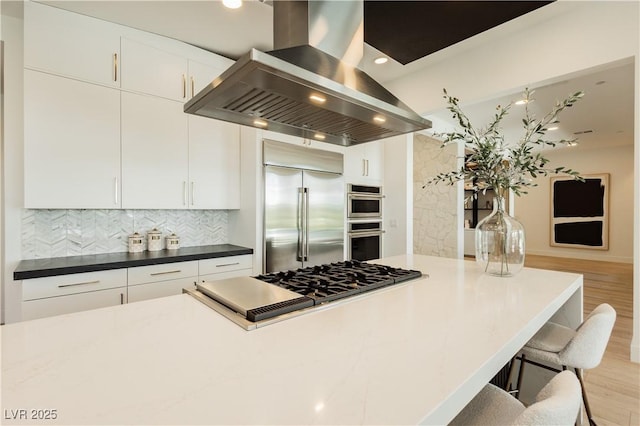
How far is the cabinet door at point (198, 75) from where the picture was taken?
9.33 feet

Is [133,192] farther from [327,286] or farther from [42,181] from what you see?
[327,286]

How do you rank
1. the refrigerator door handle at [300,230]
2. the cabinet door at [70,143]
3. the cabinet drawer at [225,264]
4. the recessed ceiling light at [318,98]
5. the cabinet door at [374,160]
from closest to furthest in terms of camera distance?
the recessed ceiling light at [318,98], the cabinet door at [70,143], the cabinet drawer at [225,264], the refrigerator door handle at [300,230], the cabinet door at [374,160]

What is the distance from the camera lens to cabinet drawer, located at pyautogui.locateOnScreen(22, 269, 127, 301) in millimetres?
1955

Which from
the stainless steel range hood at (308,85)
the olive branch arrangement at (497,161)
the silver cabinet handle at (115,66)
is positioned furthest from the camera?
the silver cabinet handle at (115,66)

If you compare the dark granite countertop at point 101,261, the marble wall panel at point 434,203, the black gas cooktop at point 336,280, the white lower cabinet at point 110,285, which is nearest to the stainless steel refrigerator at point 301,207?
the dark granite countertop at point 101,261

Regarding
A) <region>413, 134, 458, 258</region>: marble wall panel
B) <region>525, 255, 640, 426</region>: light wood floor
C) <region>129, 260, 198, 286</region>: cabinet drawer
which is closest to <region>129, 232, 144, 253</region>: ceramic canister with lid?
<region>129, 260, 198, 286</region>: cabinet drawer

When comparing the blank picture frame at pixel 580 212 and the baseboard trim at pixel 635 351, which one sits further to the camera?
the blank picture frame at pixel 580 212

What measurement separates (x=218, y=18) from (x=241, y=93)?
1749 mm

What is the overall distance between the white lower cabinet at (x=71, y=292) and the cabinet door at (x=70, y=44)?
1.48m

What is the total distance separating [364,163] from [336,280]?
265cm

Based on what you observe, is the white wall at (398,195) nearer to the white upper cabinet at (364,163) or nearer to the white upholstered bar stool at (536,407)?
the white upper cabinet at (364,163)

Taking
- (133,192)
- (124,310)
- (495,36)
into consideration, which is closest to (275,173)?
(133,192)

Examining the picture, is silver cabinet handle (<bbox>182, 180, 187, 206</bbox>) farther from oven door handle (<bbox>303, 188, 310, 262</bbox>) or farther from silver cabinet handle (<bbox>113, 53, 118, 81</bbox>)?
oven door handle (<bbox>303, 188, 310, 262</bbox>)

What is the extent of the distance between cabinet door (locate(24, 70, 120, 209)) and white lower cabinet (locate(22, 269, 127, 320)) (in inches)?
22.3
